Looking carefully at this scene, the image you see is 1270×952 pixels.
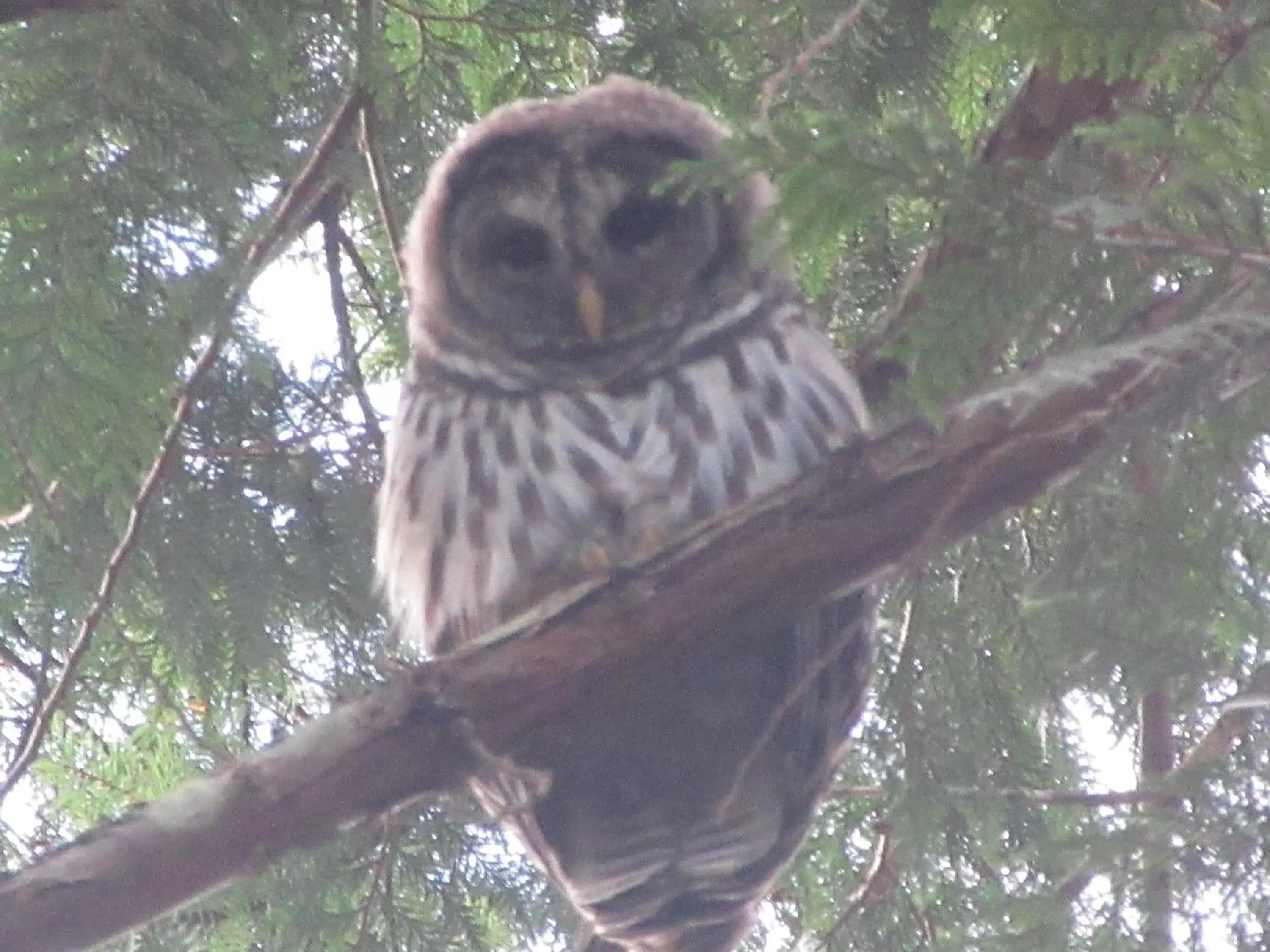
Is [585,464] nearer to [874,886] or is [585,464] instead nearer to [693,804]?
[693,804]

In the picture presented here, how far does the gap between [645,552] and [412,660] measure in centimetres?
147

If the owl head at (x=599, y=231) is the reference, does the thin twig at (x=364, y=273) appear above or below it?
above

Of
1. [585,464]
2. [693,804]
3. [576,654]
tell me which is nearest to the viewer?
[576,654]

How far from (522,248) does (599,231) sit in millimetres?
194

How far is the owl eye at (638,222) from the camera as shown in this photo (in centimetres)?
387

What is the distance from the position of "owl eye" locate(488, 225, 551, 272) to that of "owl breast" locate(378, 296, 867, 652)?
288 mm

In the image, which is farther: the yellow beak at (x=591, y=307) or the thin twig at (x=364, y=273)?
the thin twig at (x=364, y=273)

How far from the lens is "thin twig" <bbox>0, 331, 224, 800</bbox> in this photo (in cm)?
322

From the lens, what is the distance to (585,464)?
11.8ft

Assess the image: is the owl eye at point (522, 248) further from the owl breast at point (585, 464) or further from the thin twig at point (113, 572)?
the thin twig at point (113, 572)

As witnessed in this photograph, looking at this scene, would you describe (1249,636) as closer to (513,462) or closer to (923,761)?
(923,761)

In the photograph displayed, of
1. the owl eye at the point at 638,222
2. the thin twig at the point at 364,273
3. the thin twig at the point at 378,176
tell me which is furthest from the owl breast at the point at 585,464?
the thin twig at the point at 364,273

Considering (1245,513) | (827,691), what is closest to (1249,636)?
(1245,513)

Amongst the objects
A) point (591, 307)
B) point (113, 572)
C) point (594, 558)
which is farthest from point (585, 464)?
point (113, 572)
